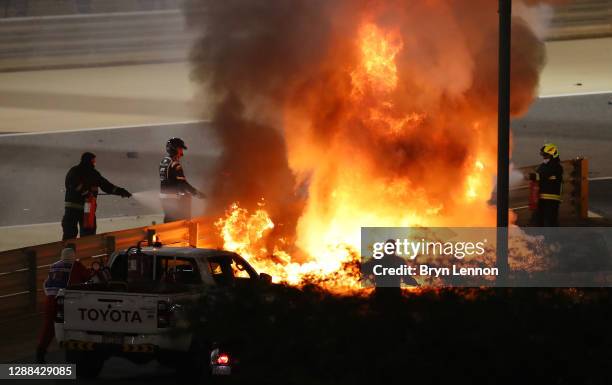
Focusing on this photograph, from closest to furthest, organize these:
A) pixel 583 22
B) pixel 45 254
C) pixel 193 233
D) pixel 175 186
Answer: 1. pixel 45 254
2. pixel 193 233
3. pixel 175 186
4. pixel 583 22

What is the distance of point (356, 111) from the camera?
17562 mm

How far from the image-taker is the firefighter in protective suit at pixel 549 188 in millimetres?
20016

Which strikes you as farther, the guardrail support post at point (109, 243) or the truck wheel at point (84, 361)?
the guardrail support post at point (109, 243)

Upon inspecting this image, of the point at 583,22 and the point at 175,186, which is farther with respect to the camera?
the point at 583,22

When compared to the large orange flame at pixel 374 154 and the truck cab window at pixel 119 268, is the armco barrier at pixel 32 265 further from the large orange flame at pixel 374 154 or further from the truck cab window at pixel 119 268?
the truck cab window at pixel 119 268

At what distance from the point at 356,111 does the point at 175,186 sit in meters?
3.59

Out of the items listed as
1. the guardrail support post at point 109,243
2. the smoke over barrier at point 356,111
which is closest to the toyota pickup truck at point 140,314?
the smoke over barrier at point 356,111

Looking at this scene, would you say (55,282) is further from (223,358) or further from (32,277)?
(223,358)

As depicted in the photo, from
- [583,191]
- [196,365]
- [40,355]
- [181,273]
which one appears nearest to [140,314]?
[196,365]

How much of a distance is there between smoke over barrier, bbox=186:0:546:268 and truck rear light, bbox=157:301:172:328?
17.6ft

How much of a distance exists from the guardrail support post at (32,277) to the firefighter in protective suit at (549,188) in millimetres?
8594

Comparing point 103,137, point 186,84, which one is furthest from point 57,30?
point 103,137

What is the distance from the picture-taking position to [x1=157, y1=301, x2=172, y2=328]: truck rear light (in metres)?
11.7

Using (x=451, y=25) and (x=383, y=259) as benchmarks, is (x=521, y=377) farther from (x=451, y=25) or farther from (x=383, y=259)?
(x=451, y=25)
